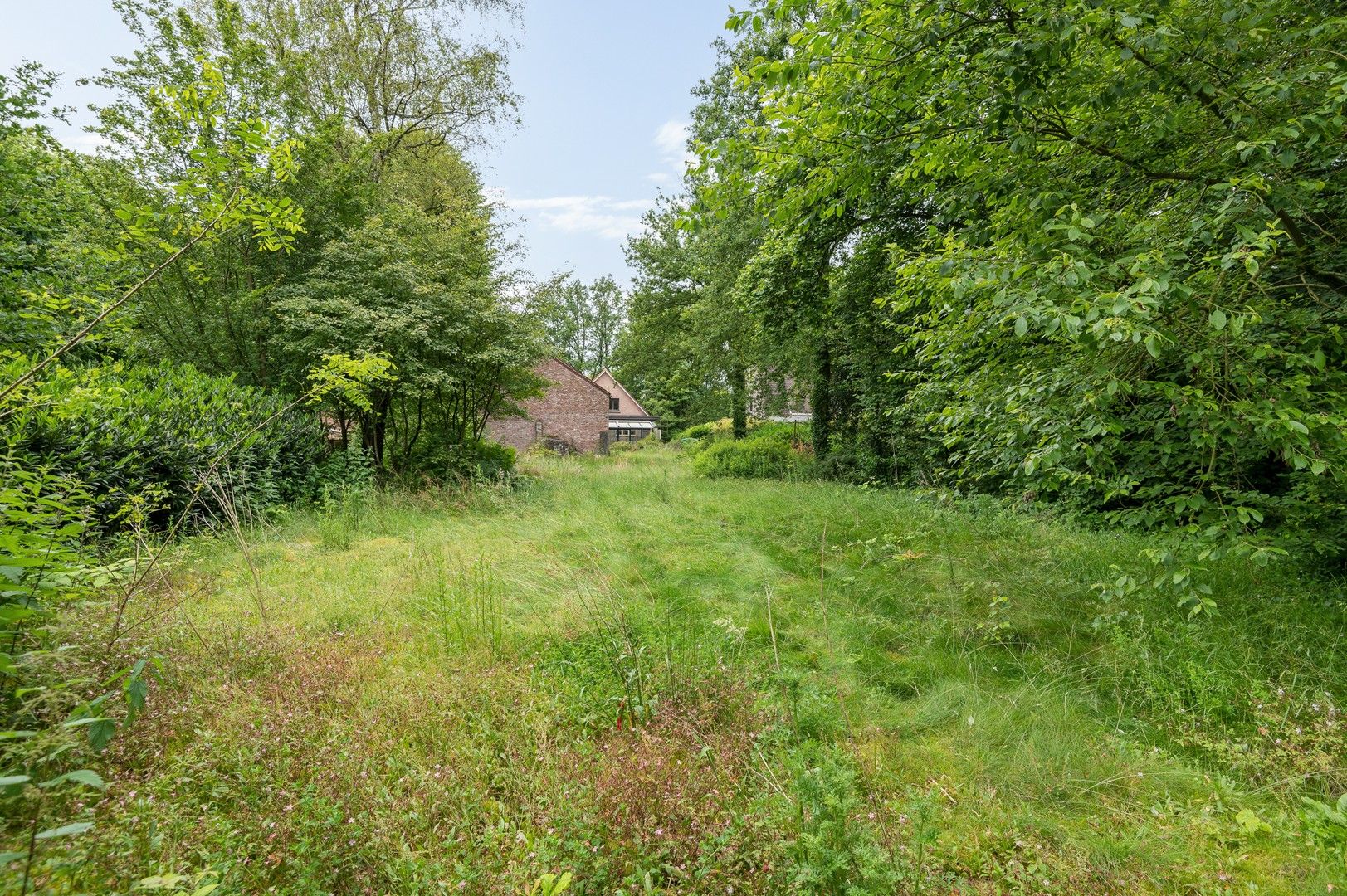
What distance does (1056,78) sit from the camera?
3.46m

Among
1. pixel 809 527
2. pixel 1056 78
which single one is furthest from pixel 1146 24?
pixel 809 527

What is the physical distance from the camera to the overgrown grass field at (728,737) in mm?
2027

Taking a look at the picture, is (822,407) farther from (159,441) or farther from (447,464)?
(159,441)

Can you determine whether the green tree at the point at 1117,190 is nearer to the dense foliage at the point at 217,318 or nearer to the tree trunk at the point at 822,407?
the dense foliage at the point at 217,318

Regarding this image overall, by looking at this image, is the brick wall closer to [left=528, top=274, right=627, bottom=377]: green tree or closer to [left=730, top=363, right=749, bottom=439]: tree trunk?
[left=730, top=363, right=749, bottom=439]: tree trunk

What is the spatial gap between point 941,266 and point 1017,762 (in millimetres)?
2839

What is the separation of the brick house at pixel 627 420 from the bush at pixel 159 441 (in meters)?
32.8

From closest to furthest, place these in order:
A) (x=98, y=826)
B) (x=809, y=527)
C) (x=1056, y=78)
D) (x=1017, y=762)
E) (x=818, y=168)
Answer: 1. (x=98, y=826)
2. (x=1017, y=762)
3. (x=1056, y=78)
4. (x=818, y=168)
5. (x=809, y=527)

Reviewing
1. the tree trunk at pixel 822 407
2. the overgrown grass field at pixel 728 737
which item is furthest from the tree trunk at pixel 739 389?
the overgrown grass field at pixel 728 737

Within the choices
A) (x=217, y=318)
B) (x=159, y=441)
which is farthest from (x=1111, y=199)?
(x=217, y=318)

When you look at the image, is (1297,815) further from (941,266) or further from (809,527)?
(809,527)

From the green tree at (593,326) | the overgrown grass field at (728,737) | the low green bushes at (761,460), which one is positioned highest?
the green tree at (593,326)

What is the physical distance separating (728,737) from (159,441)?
25.3 ft

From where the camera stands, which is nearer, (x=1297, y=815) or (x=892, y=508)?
(x=1297, y=815)
